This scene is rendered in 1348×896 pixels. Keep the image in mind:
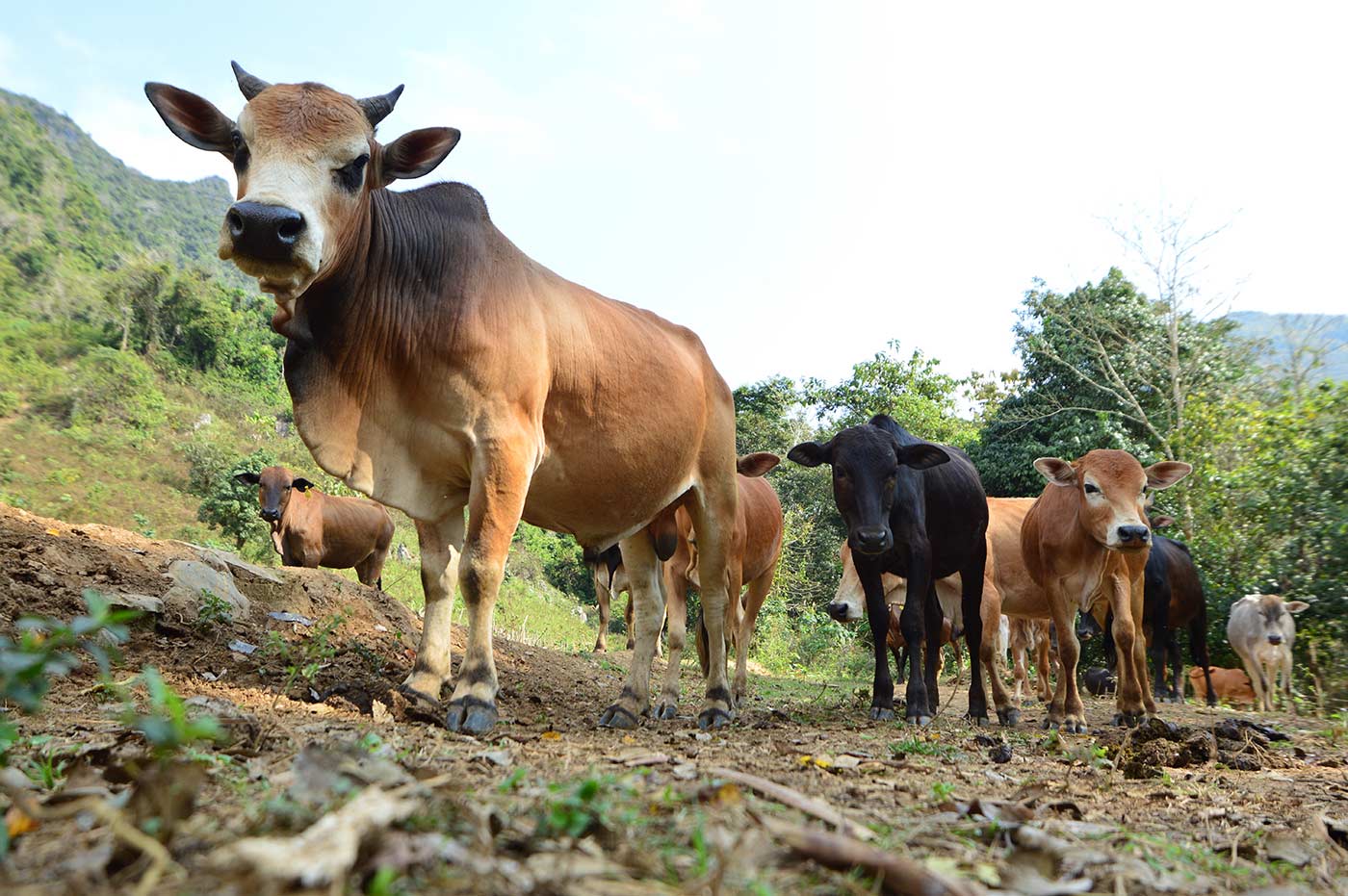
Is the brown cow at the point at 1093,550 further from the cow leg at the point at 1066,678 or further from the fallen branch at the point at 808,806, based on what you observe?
the fallen branch at the point at 808,806

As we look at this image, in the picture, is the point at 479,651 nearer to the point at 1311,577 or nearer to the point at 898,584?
the point at 898,584

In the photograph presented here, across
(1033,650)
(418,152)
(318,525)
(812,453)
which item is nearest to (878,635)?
(812,453)

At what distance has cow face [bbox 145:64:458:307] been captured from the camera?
386 cm

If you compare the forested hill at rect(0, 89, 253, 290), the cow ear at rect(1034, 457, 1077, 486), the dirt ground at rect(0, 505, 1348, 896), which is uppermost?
the forested hill at rect(0, 89, 253, 290)

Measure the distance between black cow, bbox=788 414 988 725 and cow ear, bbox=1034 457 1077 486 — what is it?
24.2 inches

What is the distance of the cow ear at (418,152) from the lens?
480 centimetres

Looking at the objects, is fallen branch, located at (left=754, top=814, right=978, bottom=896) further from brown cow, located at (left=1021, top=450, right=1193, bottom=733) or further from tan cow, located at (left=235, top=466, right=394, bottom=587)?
tan cow, located at (left=235, top=466, right=394, bottom=587)

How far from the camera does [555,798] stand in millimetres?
1951

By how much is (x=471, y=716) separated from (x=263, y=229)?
2228mm

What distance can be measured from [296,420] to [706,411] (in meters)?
2.93

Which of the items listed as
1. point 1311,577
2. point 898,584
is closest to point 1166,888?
point 898,584

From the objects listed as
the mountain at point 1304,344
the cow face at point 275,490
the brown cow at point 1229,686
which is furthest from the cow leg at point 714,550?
the mountain at point 1304,344

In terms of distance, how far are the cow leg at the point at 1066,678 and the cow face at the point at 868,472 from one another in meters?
1.66

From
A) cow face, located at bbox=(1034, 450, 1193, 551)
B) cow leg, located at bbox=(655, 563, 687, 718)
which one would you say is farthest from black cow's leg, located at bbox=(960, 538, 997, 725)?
cow leg, located at bbox=(655, 563, 687, 718)
